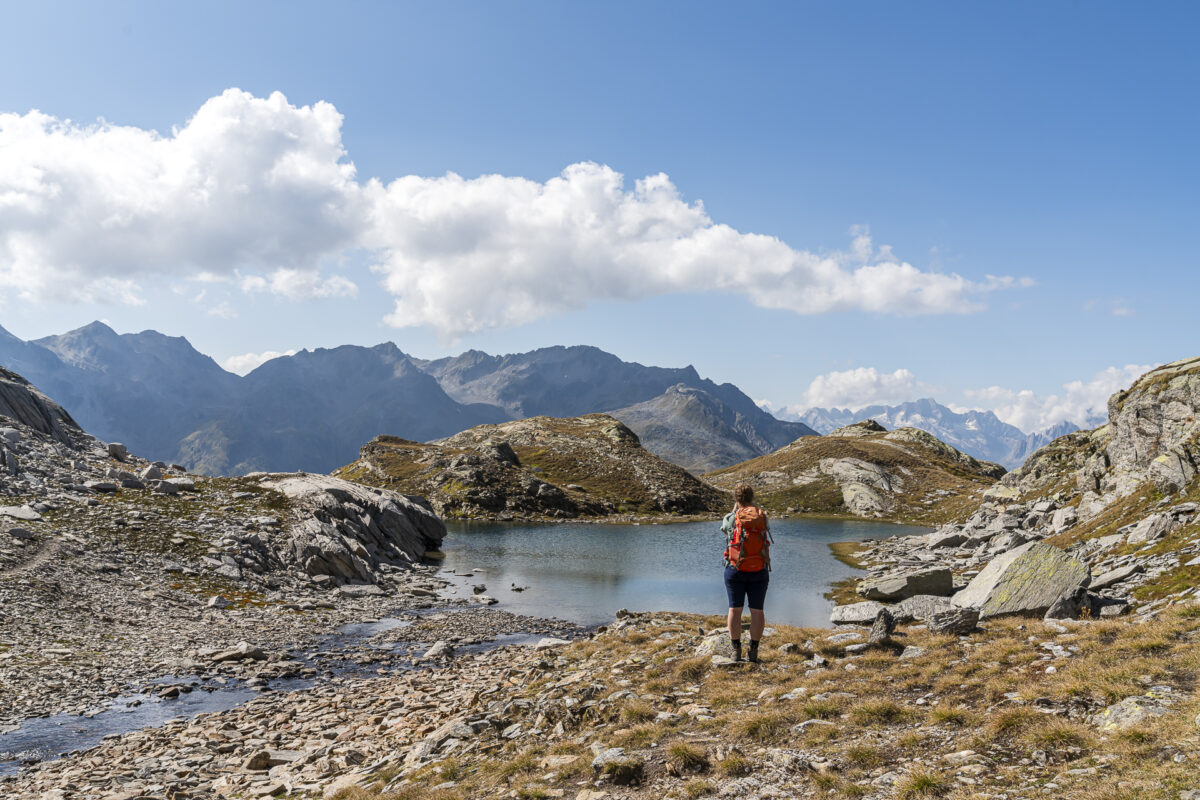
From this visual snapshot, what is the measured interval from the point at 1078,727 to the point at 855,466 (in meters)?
183

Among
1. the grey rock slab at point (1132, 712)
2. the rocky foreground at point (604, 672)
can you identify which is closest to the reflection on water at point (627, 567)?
the rocky foreground at point (604, 672)

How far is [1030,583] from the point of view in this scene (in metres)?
23.9

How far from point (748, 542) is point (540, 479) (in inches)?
5312

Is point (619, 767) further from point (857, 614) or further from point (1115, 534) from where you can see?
point (1115, 534)

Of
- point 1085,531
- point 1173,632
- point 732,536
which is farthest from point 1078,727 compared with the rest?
point 1085,531

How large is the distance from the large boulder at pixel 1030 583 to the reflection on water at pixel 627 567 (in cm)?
2013

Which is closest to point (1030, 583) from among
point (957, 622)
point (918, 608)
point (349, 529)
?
point (918, 608)

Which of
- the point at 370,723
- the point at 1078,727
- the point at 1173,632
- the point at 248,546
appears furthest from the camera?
the point at 248,546

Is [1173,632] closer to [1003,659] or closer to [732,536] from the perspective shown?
[1003,659]

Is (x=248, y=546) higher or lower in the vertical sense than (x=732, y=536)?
lower

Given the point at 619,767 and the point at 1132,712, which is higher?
the point at 1132,712

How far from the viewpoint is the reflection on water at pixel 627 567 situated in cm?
5231

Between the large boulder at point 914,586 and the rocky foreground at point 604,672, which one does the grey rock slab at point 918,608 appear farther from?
the large boulder at point 914,586

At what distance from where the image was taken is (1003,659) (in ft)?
53.8
